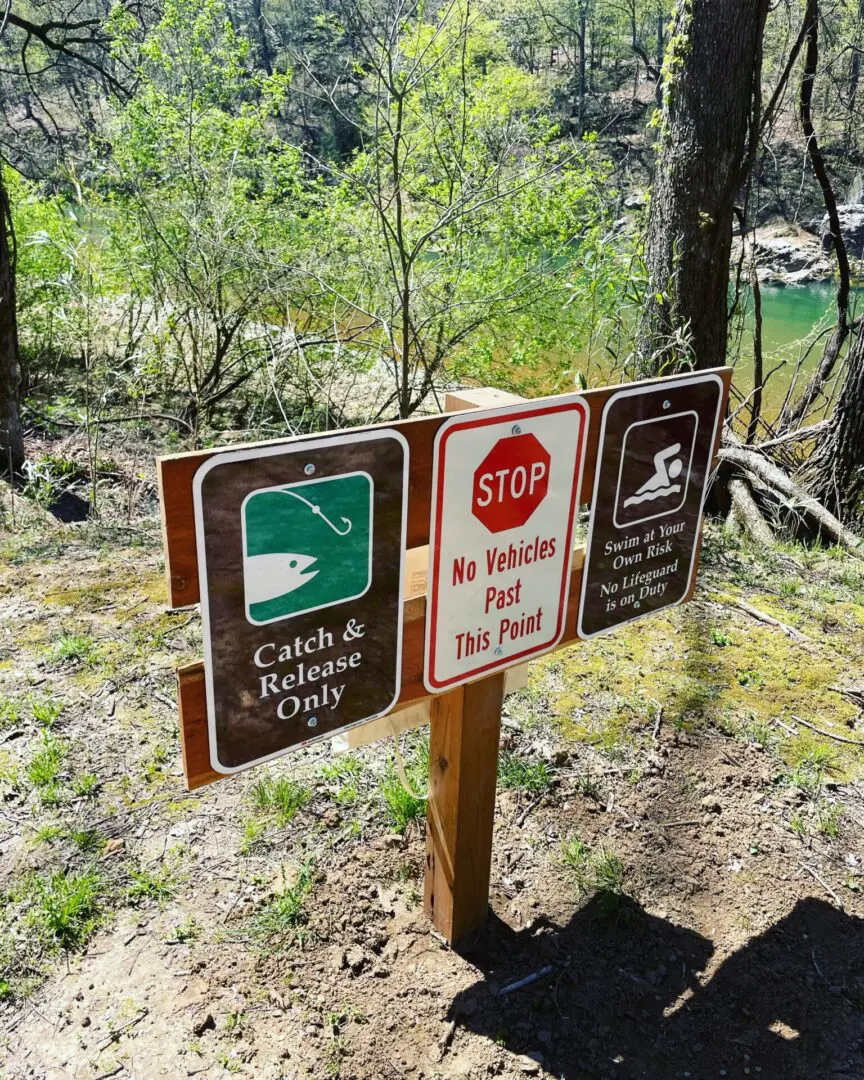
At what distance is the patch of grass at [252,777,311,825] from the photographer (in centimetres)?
260

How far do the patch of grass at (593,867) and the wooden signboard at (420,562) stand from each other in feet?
1.15

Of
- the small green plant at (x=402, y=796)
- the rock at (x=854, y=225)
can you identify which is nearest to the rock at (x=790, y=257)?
the rock at (x=854, y=225)

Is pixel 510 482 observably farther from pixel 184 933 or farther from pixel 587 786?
pixel 184 933

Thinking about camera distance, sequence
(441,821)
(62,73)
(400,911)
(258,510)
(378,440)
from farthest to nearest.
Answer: (62,73)
(400,911)
(441,821)
(378,440)
(258,510)

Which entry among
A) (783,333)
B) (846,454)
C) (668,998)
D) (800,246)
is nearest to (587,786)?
(668,998)

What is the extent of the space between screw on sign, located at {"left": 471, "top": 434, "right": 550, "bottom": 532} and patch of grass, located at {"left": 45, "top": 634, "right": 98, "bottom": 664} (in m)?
2.16

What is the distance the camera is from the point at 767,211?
31.0 m

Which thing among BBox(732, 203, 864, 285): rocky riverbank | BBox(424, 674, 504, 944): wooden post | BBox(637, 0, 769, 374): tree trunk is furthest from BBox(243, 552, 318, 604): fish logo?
BBox(732, 203, 864, 285): rocky riverbank

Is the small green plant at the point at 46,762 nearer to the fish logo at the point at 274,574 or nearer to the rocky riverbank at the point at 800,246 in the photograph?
the fish logo at the point at 274,574

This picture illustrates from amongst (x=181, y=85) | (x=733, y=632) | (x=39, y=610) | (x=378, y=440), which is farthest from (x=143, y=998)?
(x=181, y=85)

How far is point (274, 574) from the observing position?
151 cm

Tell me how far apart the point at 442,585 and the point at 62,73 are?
2122cm

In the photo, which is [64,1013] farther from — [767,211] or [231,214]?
[767,211]

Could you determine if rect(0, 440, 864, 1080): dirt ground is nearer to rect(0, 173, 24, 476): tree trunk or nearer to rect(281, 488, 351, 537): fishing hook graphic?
rect(281, 488, 351, 537): fishing hook graphic
